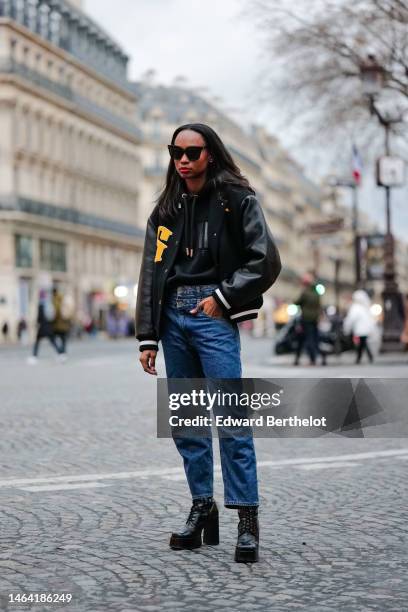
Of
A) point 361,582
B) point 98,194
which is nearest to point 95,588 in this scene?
point 361,582

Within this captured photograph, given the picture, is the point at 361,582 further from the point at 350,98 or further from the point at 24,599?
the point at 350,98

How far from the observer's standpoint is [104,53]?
91.1 meters

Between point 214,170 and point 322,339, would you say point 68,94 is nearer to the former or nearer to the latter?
point 322,339

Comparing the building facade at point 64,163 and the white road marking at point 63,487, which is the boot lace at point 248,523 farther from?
the building facade at point 64,163

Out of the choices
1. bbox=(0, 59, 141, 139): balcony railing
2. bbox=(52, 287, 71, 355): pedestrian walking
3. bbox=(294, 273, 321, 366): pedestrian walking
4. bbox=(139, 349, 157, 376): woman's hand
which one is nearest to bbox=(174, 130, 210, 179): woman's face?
bbox=(139, 349, 157, 376): woman's hand

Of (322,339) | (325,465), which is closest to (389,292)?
(322,339)

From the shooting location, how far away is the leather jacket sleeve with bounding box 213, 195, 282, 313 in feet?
18.9

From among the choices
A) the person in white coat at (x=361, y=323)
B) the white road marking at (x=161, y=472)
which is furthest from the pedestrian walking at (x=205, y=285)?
the person in white coat at (x=361, y=323)

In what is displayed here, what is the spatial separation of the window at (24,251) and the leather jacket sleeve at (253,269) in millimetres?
64537

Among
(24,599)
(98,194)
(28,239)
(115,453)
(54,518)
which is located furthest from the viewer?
(98,194)

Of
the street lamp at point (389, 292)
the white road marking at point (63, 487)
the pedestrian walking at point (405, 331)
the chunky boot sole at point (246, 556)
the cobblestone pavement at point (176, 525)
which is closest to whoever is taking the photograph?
the cobblestone pavement at point (176, 525)

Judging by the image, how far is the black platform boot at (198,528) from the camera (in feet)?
19.7

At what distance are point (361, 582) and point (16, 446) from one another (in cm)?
587

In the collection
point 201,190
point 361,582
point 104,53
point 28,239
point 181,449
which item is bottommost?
point 361,582
